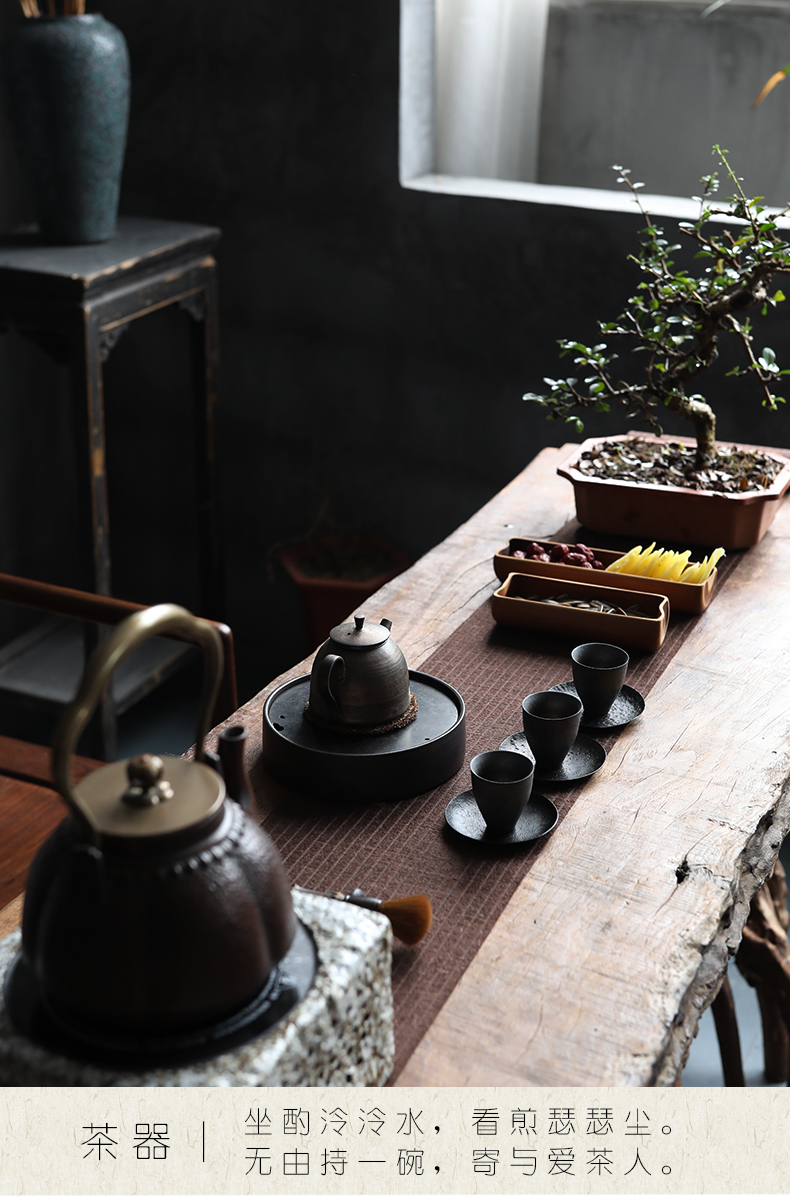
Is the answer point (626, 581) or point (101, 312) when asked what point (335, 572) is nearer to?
point (101, 312)

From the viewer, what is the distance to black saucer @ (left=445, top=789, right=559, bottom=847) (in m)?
1.31

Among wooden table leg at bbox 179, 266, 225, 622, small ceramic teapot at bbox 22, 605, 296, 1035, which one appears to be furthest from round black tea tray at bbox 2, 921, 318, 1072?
wooden table leg at bbox 179, 266, 225, 622

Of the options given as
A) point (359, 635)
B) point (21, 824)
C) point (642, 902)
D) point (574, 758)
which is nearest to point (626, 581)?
point (574, 758)

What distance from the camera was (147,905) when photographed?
2.64ft

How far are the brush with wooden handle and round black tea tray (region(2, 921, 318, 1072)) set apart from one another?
0.24 meters

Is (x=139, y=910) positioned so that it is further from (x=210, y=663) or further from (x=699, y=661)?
(x=699, y=661)

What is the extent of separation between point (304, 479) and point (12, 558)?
0.89 metres

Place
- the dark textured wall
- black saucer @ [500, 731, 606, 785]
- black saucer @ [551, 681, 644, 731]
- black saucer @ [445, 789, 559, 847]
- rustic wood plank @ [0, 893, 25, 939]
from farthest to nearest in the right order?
the dark textured wall → black saucer @ [551, 681, 644, 731] → black saucer @ [500, 731, 606, 785] → black saucer @ [445, 789, 559, 847] → rustic wood plank @ [0, 893, 25, 939]

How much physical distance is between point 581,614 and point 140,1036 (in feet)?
3.56

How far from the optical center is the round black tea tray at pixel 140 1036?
82 centimetres

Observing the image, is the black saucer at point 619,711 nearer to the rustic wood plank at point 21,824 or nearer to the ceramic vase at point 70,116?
the rustic wood plank at point 21,824

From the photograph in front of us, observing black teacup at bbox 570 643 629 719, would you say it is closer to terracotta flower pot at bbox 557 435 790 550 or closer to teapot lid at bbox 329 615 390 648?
teapot lid at bbox 329 615 390 648

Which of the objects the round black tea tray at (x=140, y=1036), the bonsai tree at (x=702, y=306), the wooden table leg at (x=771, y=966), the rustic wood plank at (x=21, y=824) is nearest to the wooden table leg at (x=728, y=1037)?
the wooden table leg at (x=771, y=966)

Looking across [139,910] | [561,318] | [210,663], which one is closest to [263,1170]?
[139,910]
